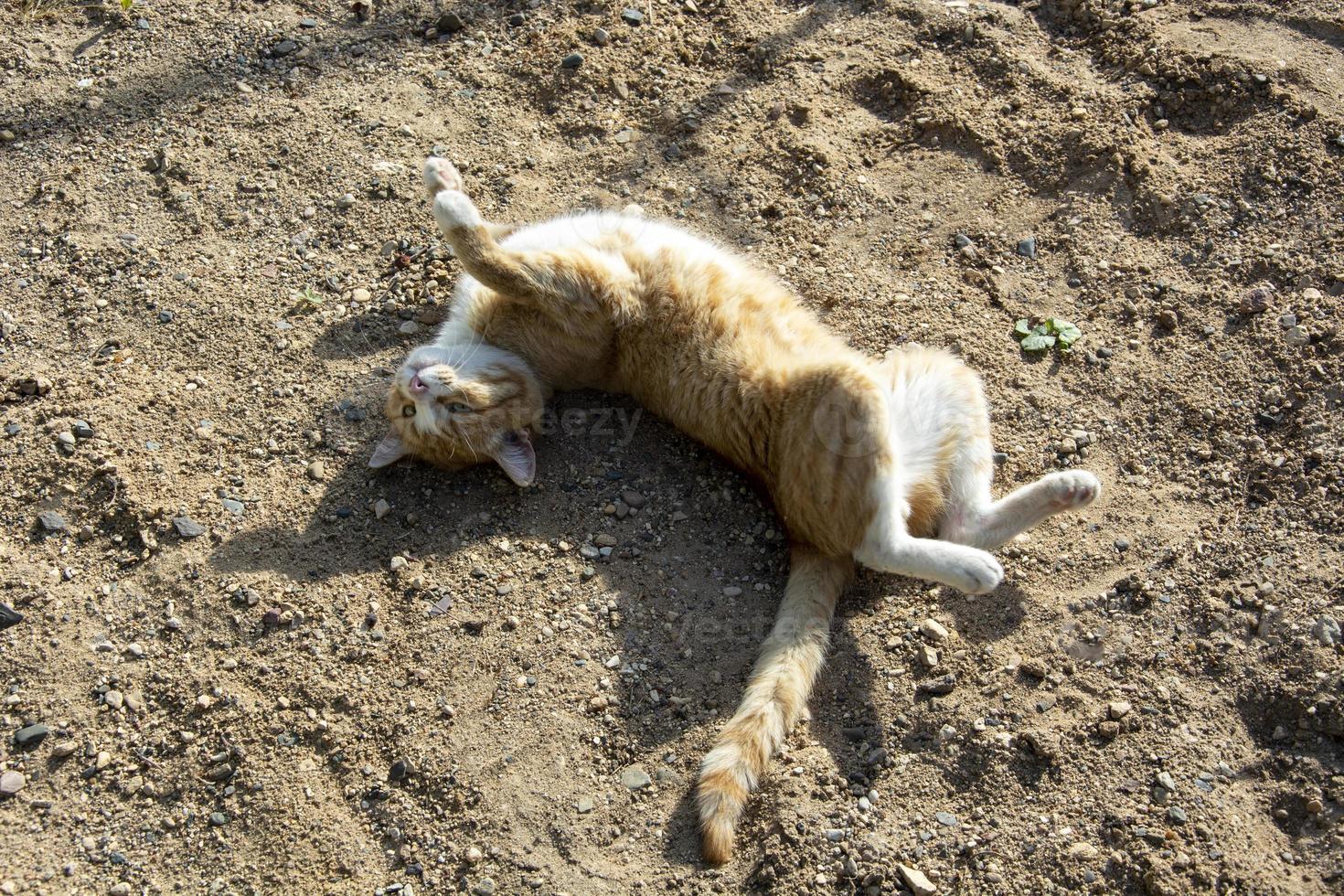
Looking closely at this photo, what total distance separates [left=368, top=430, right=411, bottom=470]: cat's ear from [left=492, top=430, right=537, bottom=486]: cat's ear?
39cm

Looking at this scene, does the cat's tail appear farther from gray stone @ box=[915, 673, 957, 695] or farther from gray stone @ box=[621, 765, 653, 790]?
gray stone @ box=[915, 673, 957, 695]

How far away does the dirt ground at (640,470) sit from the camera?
134 inches

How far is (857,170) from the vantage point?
16.4 feet

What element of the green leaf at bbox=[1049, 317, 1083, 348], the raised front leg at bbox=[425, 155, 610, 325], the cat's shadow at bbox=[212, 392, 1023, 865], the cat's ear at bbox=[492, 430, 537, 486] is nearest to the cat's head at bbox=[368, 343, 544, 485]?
the cat's ear at bbox=[492, 430, 537, 486]

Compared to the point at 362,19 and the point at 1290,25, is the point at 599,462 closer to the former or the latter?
the point at 362,19

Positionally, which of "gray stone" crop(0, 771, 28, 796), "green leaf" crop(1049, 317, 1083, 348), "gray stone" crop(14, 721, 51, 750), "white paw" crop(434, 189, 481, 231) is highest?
"white paw" crop(434, 189, 481, 231)

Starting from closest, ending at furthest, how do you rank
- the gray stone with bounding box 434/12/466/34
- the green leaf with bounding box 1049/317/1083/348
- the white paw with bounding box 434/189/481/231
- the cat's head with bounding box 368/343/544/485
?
the cat's head with bounding box 368/343/544/485 < the white paw with bounding box 434/189/481/231 < the green leaf with bounding box 1049/317/1083/348 < the gray stone with bounding box 434/12/466/34

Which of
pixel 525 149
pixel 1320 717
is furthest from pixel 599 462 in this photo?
pixel 1320 717

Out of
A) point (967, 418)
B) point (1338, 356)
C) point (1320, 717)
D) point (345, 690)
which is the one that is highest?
point (1338, 356)

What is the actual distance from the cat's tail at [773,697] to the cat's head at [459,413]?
4.10 ft

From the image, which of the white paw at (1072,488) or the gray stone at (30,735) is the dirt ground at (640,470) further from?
the white paw at (1072,488)

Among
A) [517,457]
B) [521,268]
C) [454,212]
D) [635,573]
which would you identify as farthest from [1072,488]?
[454,212]

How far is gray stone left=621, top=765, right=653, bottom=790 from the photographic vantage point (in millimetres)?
3533

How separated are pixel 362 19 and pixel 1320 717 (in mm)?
5551
